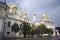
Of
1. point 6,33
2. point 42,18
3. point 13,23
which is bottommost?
point 6,33

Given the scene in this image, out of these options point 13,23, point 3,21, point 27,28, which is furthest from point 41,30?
point 3,21

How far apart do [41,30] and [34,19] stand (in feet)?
57.2

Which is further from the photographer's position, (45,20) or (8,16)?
(45,20)

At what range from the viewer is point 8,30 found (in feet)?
126

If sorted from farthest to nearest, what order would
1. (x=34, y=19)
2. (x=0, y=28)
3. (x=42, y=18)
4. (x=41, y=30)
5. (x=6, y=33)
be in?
1. (x=42, y=18)
2. (x=34, y=19)
3. (x=41, y=30)
4. (x=6, y=33)
5. (x=0, y=28)

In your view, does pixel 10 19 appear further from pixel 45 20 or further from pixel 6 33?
pixel 45 20

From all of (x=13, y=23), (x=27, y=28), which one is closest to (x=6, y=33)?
(x=13, y=23)

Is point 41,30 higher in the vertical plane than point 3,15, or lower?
lower

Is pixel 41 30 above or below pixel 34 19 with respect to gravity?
below

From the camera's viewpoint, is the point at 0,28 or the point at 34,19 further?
the point at 34,19

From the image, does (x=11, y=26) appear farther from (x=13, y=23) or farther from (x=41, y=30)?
(x=41, y=30)

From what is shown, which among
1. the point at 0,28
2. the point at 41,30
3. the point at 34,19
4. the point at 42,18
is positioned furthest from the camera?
the point at 42,18

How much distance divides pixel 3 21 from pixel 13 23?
5616mm

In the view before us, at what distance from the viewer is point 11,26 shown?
38.2 meters
